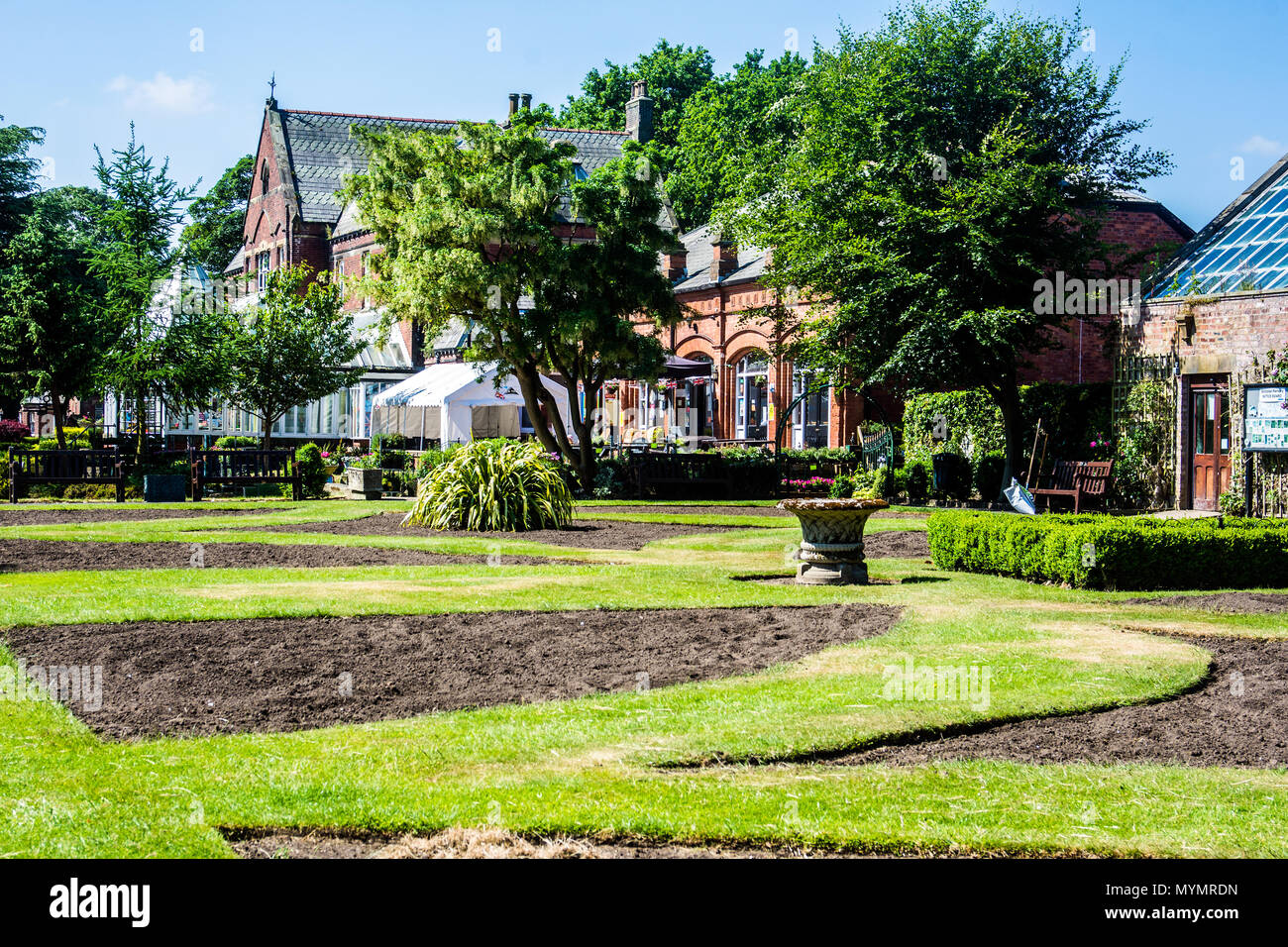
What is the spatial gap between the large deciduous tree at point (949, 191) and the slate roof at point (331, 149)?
28947 millimetres

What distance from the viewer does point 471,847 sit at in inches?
194

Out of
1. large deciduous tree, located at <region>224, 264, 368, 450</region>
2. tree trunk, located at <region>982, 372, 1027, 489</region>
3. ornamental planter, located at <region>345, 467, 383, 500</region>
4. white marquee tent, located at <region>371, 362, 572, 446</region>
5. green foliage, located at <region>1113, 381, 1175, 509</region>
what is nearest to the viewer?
green foliage, located at <region>1113, 381, 1175, 509</region>

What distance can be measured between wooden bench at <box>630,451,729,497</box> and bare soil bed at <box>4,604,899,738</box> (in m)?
16.6

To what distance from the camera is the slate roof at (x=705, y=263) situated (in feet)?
125

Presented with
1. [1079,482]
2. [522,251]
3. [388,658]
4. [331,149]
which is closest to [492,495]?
[522,251]

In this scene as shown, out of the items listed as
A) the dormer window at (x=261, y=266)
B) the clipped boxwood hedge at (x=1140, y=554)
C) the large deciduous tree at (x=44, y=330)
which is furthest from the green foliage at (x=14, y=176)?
the clipped boxwood hedge at (x=1140, y=554)

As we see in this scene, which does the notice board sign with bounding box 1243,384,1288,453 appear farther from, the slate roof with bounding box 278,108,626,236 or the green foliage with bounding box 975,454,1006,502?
the slate roof with bounding box 278,108,626,236

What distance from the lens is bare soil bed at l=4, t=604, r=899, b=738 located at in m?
7.34

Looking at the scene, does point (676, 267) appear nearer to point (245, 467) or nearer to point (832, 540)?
point (245, 467)

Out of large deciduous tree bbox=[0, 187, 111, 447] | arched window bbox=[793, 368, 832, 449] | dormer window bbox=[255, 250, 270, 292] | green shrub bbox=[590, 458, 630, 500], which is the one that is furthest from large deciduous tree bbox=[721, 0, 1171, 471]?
dormer window bbox=[255, 250, 270, 292]

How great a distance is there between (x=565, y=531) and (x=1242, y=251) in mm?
14444

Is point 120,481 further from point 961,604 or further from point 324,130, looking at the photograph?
point 324,130
